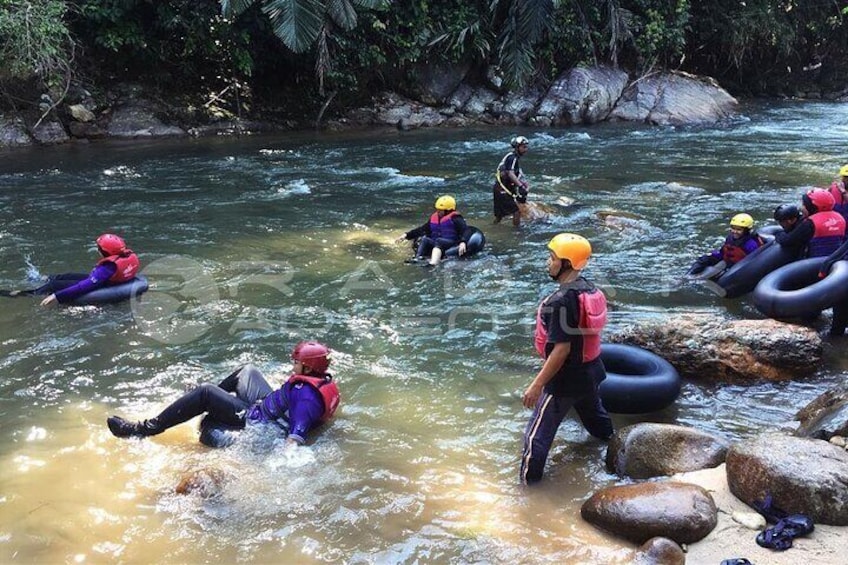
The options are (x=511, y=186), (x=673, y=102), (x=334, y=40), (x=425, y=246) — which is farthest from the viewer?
(x=673, y=102)

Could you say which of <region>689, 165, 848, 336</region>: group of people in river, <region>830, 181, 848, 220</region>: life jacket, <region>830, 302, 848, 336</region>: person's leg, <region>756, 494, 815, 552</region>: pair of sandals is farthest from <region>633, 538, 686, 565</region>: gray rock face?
<region>830, 181, 848, 220</region>: life jacket

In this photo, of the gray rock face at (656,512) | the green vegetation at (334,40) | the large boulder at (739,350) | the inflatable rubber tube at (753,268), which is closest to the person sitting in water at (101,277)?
the large boulder at (739,350)

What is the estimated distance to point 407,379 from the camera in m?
6.32

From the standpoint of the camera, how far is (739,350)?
6.16 m

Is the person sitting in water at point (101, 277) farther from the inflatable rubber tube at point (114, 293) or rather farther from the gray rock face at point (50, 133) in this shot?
the gray rock face at point (50, 133)

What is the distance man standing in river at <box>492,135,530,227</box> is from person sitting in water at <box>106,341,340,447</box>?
656 cm

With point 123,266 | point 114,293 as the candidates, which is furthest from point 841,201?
point 114,293

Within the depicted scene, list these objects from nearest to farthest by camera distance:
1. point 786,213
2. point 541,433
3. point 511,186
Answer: point 541,433 → point 786,213 → point 511,186

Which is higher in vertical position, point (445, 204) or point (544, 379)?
point (445, 204)

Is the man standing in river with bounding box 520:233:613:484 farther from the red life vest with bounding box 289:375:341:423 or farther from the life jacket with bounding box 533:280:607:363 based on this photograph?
the red life vest with bounding box 289:375:341:423

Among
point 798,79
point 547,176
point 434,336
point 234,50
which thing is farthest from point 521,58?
point 798,79

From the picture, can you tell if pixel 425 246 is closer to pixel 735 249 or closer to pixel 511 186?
pixel 511 186

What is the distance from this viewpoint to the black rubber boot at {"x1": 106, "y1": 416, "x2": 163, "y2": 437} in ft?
17.2

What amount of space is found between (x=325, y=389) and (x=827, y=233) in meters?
5.72
